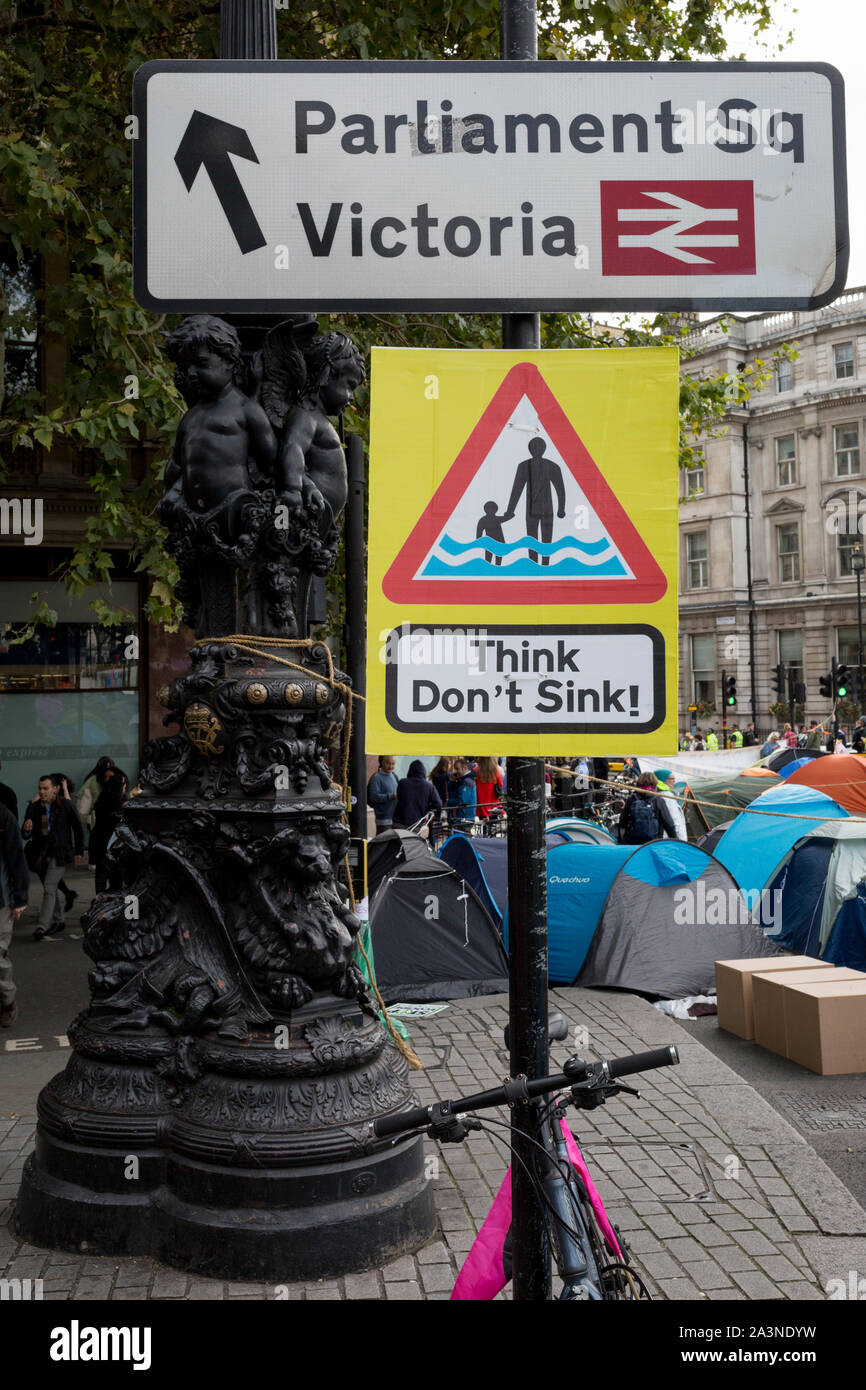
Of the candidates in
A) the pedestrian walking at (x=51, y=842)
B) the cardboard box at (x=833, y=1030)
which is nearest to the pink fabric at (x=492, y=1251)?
the cardboard box at (x=833, y=1030)

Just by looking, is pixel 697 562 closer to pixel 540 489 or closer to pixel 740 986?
pixel 740 986

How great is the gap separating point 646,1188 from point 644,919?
15.7 ft

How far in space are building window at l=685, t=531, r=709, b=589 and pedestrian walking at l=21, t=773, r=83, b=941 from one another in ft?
164

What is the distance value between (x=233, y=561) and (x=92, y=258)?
6.58 meters

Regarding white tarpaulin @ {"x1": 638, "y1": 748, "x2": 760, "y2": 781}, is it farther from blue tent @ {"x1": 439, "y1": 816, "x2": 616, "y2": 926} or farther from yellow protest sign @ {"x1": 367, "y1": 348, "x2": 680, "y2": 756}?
yellow protest sign @ {"x1": 367, "y1": 348, "x2": 680, "y2": 756}

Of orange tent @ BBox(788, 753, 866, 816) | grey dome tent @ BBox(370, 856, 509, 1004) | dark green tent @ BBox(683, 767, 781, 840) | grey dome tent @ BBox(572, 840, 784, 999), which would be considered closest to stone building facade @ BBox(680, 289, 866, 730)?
dark green tent @ BBox(683, 767, 781, 840)

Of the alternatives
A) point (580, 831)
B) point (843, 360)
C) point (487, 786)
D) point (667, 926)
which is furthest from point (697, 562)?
point (667, 926)

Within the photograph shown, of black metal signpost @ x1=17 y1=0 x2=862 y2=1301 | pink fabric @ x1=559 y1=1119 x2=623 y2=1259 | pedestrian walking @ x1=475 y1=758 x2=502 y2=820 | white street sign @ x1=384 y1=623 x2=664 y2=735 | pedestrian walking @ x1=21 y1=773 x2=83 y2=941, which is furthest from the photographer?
pedestrian walking @ x1=475 y1=758 x2=502 y2=820

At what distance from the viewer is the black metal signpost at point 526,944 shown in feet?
7.22

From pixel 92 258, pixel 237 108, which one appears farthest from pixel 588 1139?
pixel 92 258

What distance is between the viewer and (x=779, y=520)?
56219 millimetres

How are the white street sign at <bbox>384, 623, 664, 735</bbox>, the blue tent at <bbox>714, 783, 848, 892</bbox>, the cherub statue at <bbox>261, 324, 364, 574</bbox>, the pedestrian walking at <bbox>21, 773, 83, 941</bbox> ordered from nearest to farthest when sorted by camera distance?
the white street sign at <bbox>384, 623, 664, 735</bbox> → the cherub statue at <bbox>261, 324, 364, 574</bbox> → the blue tent at <bbox>714, 783, 848, 892</bbox> → the pedestrian walking at <bbox>21, 773, 83, 941</bbox>

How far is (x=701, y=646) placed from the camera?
192 feet

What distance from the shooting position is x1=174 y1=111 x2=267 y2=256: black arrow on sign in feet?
7.63
